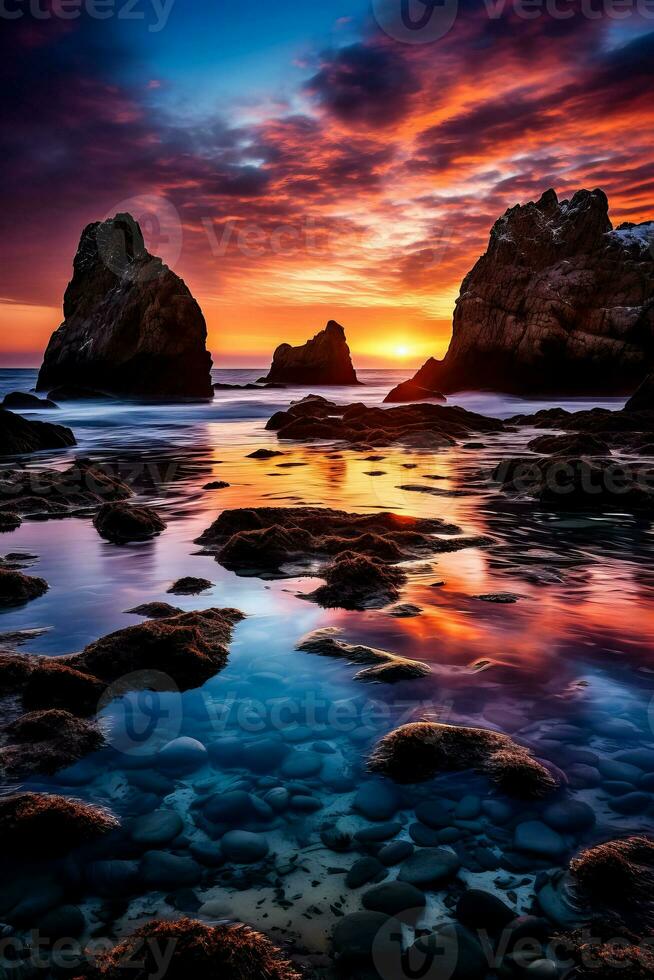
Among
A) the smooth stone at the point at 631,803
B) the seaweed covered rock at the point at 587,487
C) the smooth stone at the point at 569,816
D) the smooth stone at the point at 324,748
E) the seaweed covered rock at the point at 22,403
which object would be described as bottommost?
the smooth stone at the point at 324,748

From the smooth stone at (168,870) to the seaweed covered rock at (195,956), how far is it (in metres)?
0.27

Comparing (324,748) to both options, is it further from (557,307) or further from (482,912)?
(557,307)

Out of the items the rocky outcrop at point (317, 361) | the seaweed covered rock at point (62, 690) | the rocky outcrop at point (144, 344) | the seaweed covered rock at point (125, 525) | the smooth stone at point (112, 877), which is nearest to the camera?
the smooth stone at point (112, 877)

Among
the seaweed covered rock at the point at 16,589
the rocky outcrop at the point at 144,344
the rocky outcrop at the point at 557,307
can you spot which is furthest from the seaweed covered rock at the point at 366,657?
the rocky outcrop at the point at 144,344

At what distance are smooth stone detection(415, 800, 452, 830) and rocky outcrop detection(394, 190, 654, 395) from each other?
4674cm

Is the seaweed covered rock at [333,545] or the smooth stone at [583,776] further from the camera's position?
the seaweed covered rock at [333,545]

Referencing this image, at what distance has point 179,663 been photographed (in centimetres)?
390

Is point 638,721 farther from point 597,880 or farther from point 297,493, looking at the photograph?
point 297,493

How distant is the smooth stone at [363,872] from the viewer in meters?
2.25

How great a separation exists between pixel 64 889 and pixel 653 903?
Answer: 202 cm

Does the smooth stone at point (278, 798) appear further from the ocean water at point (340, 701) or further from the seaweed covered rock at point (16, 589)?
the seaweed covered rock at point (16, 589)

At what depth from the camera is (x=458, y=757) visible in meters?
2.97

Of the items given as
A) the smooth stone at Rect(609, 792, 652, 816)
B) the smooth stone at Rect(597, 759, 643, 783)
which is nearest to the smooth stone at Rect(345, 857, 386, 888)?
the smooth stone at Rect(609, 792, 652, 816)

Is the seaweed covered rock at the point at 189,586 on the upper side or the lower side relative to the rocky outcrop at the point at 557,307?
lower
